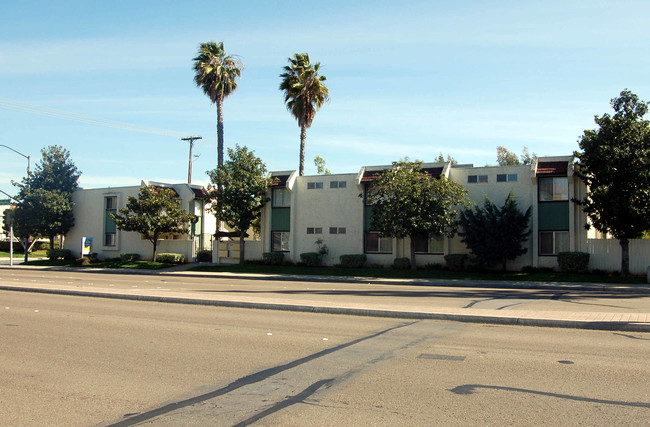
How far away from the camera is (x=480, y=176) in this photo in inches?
1331

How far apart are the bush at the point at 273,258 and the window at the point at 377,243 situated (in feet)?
20.3

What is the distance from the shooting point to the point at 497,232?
30.7m

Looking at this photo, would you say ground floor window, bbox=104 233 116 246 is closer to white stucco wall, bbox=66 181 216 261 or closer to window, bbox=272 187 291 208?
white stucco wall, bbox=66 181 216 261

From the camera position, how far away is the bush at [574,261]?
29656mm

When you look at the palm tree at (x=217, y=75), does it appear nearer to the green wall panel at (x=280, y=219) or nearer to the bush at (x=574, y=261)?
the green wall panel at (x=280, y=219)

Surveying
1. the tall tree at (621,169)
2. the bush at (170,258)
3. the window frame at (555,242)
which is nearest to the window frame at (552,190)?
the window frame at (555,242)

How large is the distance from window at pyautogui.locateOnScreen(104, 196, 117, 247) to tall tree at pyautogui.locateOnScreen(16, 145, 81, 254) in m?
3.47

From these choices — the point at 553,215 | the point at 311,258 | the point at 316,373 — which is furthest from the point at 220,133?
the point at 316,373

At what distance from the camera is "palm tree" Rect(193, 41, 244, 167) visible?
43.3 meters

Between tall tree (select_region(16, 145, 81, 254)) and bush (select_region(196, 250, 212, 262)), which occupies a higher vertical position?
tall tree (select_region(16, 145, 81, 254))

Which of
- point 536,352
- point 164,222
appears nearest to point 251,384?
point 536,352

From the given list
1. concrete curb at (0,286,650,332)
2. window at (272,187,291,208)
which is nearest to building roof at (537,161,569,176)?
window at (272,187,291,208)

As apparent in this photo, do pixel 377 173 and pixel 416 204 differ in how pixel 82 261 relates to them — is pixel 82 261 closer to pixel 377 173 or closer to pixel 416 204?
pixel 377 173

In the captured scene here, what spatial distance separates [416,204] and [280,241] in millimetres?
12180
